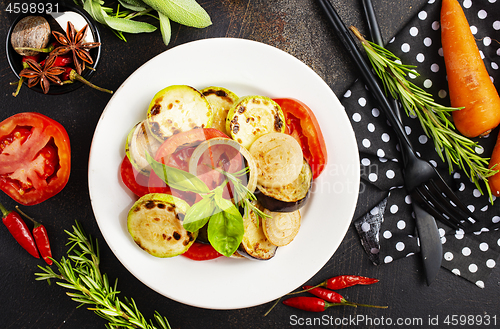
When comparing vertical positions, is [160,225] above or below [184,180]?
below

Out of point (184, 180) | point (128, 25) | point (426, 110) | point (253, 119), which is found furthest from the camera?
point (426, 110)

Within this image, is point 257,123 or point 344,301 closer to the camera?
point 257,123

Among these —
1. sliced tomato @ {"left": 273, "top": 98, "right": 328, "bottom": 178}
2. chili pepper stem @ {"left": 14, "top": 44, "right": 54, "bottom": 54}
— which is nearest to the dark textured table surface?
chili pepper stem @ {"left": 14, "top": 44, "right": 54, "bottom": 54}

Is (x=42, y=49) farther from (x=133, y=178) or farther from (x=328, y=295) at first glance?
(x=328, y=295)

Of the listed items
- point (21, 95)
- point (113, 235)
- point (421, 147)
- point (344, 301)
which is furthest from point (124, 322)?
point (421, 147)

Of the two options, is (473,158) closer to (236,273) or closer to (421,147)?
(421,147)

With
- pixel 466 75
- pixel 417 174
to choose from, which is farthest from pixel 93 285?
pixel 466 75

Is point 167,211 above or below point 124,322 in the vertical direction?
above
